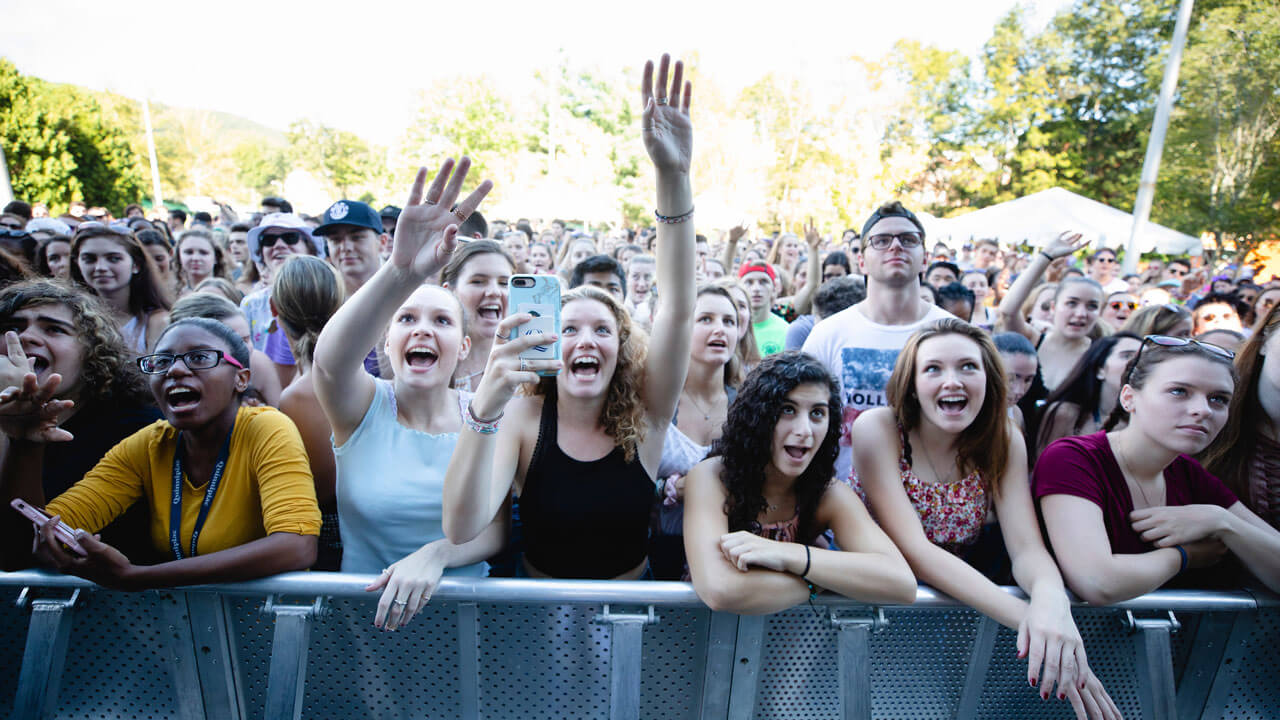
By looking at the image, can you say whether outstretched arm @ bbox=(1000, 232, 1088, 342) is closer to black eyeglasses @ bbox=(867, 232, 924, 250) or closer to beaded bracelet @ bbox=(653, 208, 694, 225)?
black eyeglasses @ bbox=(867, 232, 924, 250)

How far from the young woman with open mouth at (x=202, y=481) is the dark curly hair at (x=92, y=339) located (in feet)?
0.89

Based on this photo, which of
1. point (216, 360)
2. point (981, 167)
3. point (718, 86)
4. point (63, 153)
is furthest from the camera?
point (981, 167)

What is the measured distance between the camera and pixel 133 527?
→ 2064mm

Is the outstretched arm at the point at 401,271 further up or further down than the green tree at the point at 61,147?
further down

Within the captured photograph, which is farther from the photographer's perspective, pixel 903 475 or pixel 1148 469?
pixel 903 475

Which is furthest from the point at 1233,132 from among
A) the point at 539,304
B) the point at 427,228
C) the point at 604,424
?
the point at 427,228

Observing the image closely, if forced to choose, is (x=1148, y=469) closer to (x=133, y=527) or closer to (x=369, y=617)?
(x=369, y=617)

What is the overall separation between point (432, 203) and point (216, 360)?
0.92 meters

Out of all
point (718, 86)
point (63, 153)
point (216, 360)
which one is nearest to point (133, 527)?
point (216, 360)

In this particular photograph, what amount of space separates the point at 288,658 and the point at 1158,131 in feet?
43.6

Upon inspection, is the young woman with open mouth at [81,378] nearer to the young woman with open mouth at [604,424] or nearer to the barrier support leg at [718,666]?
the young woman with open mouth at [604,424]

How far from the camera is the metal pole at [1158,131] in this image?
9.62m

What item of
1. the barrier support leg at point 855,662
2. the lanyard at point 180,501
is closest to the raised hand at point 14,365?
the lanyard at point 180,501

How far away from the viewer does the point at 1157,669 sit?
196 cm
